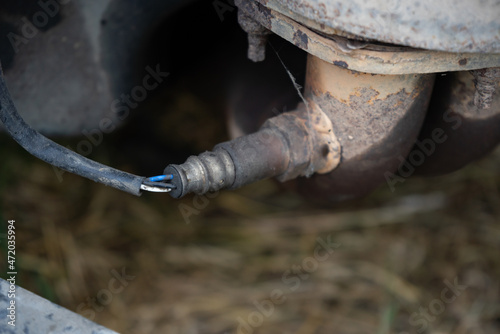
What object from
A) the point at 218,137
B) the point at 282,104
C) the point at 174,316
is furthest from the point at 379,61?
the point at 218,137

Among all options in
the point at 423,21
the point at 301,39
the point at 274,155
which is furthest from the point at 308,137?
the point at 423,21

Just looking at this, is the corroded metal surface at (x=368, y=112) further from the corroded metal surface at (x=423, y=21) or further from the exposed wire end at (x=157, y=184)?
the exposed wire end at (x=157, y=184)

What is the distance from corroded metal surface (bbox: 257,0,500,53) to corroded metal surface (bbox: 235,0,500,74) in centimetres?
5

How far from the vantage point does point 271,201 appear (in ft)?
5.26

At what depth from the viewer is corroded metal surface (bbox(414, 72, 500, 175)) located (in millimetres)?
923

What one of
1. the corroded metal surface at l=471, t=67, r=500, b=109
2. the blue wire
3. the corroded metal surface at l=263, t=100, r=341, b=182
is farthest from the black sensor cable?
the corroded metal surface at l=471, t=67, r=500, b=109

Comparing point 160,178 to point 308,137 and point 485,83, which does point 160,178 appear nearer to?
point 308,137

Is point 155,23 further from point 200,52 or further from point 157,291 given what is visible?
point 157,291

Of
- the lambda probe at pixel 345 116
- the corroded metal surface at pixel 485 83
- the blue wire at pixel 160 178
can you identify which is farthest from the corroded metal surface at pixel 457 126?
the blue wire at pixel 160 178

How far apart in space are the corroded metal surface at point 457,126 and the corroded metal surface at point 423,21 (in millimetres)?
281

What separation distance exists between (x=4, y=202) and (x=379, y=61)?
42.4 inches

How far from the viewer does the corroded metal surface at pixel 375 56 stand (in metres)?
0.68

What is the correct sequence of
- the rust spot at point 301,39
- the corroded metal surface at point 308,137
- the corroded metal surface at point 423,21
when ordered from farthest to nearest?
the corroded metal surface at point 308,137
the rust spot at point 301,39
the corroded metal surface at point 423,21

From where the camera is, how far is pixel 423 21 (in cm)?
61
